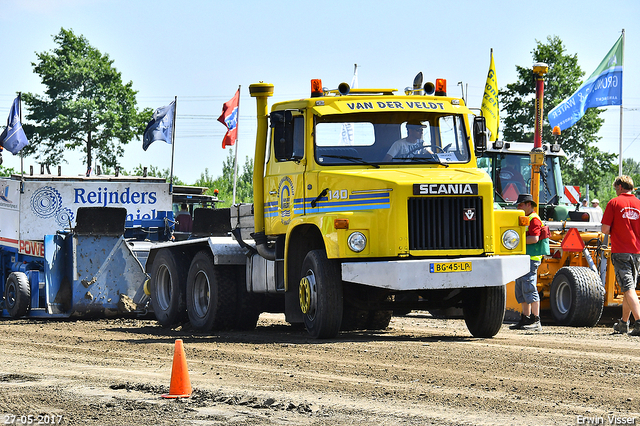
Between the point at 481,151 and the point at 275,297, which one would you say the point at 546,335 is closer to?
the point at 481,151

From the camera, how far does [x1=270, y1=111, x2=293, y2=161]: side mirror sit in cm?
1154

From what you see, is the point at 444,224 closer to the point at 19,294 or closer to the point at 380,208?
the point at 380,208

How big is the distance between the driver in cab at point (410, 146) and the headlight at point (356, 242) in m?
1.14

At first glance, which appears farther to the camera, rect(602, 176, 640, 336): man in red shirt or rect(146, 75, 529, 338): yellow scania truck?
rect(602, 176, 640, 336): man in red shirt

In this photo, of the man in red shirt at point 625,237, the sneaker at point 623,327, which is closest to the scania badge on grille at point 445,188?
the man in red shirt at point 625,237

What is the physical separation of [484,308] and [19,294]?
895cm

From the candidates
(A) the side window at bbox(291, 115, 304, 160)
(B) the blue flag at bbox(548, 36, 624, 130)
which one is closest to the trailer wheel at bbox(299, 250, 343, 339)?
(A) the side window at bbox(291, 115, 304, 160)

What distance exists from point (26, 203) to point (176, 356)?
11949mm

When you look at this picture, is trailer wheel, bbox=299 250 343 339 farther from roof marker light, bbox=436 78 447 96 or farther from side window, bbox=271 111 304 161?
roof marker light, bbox=436 78 447 96

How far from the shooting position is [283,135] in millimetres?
11594

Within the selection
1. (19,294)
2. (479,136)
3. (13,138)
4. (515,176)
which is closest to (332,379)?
(479,136)

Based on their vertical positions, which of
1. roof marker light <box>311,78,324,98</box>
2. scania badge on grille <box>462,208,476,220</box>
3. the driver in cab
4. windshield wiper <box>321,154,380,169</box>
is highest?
roof marker light <box>311,78,324,98</box>

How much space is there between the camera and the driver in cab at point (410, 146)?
11305 mm

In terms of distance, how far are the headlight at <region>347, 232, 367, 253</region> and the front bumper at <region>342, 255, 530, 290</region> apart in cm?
17
